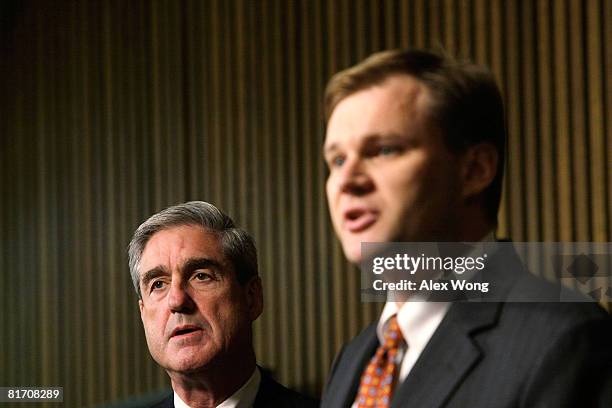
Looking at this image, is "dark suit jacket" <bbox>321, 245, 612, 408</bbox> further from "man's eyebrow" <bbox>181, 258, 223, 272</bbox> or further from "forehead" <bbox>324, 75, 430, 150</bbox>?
"man's eyebrow" <bbox>181, 258, 223, 272</bbox>

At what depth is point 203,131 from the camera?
2.06 m

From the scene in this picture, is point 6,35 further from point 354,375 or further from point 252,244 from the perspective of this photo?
point 354,375

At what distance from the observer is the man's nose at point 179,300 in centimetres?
170

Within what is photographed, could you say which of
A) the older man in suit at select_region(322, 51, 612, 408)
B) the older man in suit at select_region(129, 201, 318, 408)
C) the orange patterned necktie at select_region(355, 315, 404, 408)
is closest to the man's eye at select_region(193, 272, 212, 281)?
the older man in suit at select_region(129, 201, 318, 408)

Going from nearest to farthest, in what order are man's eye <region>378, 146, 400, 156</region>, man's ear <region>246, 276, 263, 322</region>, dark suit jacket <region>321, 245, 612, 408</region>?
dark suit jacket <region>321, 245, 612, 408</region> < man's eye <region>378, 146, 400, 156</region> < man's ear <region>246, 276, 263, 322</region>

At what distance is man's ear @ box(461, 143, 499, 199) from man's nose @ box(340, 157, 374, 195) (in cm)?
14

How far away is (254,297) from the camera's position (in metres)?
1.84

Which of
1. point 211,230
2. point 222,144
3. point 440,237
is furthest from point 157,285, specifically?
point 440,237

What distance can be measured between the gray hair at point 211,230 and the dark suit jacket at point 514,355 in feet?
2.10

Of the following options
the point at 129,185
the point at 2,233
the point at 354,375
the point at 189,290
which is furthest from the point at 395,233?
the point at 2,233

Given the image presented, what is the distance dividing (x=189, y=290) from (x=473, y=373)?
2.34 feet

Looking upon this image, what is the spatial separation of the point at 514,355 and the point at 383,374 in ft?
0.68

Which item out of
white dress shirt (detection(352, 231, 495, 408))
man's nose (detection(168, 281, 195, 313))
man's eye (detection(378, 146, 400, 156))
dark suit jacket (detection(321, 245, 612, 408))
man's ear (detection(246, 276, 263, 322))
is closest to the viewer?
dark suit jacket (detection(321, 245, 612, 408))

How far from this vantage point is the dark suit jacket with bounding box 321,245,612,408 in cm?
110
